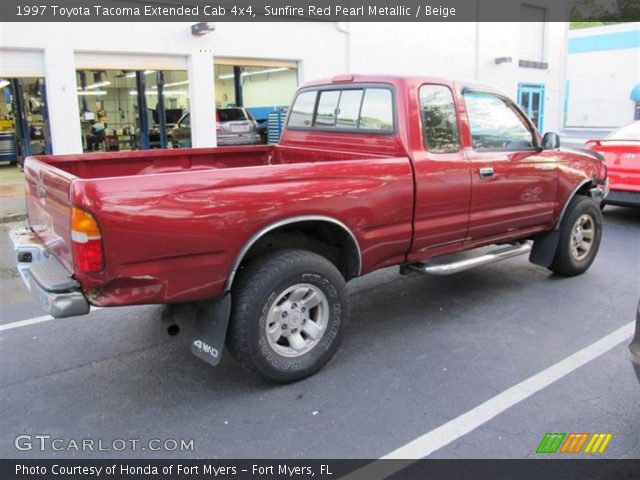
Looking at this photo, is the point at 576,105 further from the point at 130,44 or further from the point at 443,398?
the point at 443,398

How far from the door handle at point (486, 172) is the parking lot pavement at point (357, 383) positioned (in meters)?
1.19

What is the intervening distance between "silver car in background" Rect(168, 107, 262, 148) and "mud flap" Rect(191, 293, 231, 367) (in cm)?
1391

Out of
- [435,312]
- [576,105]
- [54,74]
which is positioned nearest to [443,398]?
[435,312]

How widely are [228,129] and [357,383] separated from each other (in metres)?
14.5

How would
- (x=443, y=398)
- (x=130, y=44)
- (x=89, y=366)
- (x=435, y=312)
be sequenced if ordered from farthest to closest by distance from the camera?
(x=130, y=44)
(x=435, y=312)
(x=89, y=366)
(x=443, y=398)

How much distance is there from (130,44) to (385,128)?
30.2 feet

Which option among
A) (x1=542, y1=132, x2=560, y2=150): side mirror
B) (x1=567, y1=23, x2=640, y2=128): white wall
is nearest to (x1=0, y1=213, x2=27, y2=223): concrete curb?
(x1=542, y1=132, x2=560, y2=150): side mirror

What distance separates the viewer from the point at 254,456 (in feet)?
9.97

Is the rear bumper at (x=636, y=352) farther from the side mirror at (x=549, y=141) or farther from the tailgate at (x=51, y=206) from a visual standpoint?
the tailgate at (x=51, y=206)

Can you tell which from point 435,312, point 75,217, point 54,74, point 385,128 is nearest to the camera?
point 75,217

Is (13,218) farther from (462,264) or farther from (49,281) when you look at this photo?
(462,264)

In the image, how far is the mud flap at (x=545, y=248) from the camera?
5758 mm

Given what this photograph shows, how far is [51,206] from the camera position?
11.8ft

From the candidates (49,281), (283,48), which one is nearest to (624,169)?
(49,281)
